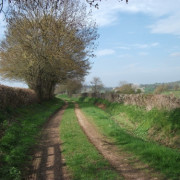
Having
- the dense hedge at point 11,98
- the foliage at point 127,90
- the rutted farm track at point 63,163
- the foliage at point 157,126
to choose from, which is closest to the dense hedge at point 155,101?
the foliage at point 157,126

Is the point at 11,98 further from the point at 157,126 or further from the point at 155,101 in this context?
the point at 157,126

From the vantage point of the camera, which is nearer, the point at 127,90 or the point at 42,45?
the point at 42,45

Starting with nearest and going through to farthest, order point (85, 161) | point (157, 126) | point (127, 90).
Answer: point (85, 161)
point (157, 126)
point (127, 90)

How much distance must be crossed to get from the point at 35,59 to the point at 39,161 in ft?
63.1

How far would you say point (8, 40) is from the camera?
25.2m

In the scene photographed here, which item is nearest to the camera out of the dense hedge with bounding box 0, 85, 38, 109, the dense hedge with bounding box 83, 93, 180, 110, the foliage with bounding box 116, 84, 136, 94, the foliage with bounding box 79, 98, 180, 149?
the foliage with bounding box 79, 98, 180, 149

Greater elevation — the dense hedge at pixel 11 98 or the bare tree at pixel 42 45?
the bare tree at pixel 42 45

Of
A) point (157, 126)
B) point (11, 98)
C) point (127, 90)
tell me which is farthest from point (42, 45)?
point (127, 90)

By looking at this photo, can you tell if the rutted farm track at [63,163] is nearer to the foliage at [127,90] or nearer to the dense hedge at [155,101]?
the dense hedge at [155,101]

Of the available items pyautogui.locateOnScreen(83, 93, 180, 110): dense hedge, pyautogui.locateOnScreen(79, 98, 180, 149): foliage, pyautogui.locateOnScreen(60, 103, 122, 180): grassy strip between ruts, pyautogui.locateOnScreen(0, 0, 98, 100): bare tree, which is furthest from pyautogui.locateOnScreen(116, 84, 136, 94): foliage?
pyautogui.locateOnScreen(60, 103, 122, 180): grassy strip between ruts

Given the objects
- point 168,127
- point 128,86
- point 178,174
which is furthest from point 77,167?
point 128,86

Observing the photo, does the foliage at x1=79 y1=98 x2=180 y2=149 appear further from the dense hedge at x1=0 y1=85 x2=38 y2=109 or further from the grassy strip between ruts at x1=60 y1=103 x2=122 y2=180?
the dense hedge at x1=0 y1=85 x2=38 y2=109

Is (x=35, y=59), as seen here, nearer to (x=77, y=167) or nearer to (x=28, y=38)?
(x=28, y=38)

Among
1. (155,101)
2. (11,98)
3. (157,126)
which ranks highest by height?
(11,98)
